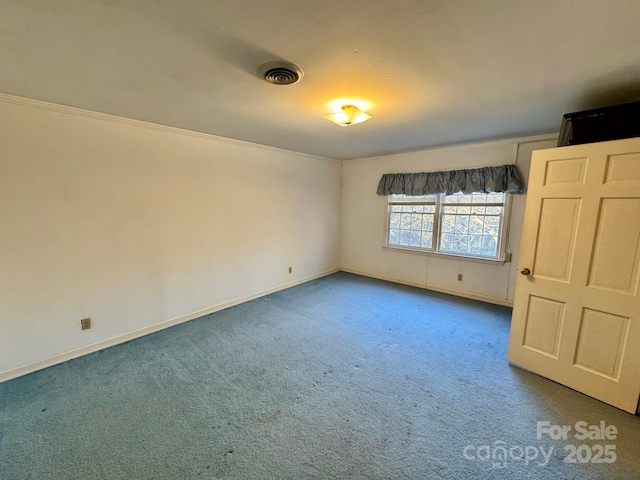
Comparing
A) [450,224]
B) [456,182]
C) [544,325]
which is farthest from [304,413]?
[456,182]

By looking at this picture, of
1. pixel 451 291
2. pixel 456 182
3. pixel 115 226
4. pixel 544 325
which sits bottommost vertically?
pixel 451 291

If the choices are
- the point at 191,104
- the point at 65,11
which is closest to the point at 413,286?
the point at 191,104

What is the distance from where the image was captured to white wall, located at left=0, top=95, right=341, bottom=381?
2221mm

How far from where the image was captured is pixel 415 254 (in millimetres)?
4566

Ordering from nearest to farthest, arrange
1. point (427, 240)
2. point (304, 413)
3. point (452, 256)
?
point (304, 413), point (452, 256), point (427, 240)

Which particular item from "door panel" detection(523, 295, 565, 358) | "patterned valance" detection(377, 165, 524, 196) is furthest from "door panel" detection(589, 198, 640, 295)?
"patterned valance" detection(377, 165, 524, 196)

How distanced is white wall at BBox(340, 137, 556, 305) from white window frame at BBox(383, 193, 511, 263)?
0.07 metres

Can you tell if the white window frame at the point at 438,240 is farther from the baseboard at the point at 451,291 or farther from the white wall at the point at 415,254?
the baseboard at the point at 451,291

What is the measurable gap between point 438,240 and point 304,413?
343cm

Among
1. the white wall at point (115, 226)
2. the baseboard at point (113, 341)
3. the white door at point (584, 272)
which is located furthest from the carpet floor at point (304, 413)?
the white wall at point (115, 226)

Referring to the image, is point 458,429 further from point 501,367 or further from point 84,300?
point 84,300

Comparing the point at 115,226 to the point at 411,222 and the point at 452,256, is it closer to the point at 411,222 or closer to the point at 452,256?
the point at 411,222

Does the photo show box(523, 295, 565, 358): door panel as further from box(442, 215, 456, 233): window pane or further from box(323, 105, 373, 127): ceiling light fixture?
box(323, 105, 373, 127): ceiling light fixture

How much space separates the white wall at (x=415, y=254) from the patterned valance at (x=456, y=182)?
12 centimetres
